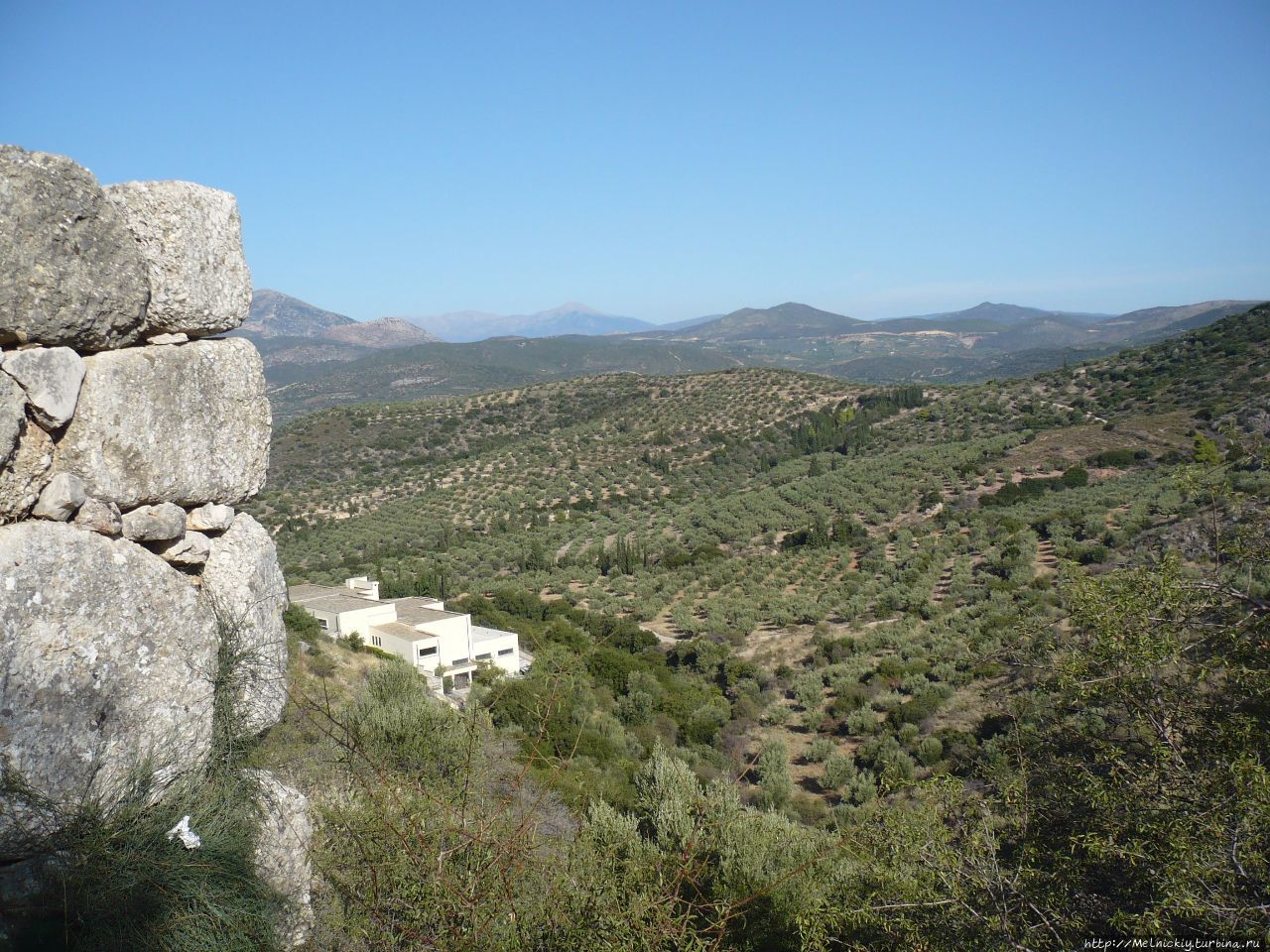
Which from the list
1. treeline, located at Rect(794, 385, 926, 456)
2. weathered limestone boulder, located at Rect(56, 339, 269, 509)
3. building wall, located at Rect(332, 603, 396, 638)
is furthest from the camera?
treeline, located at Rect(794, 385, 926, 456)

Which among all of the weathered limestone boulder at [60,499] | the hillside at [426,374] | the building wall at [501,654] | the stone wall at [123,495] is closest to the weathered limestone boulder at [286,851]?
the stone wall at [123,495]

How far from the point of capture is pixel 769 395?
6169cm

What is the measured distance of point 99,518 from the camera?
3.91 metres

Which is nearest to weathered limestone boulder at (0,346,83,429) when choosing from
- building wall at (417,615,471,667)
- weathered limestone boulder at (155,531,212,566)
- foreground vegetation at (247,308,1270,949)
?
weathered limestone boulder at (155,531,212,566)

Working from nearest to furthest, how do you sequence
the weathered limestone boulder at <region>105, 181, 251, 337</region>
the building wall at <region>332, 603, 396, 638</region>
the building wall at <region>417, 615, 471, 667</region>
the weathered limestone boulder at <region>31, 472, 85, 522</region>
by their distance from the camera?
the weathered limestone boulder at <region>31, 472, 85, 522</region>
the weathered limestone boulder at <region>105, 181, 251, 337</region>
the building wall at <region>417, 615, 471, 667</region>
the building wall at <region>332, 603, 396, 638</region>

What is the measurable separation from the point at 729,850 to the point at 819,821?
675cm

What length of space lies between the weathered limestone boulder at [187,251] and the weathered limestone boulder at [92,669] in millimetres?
1397

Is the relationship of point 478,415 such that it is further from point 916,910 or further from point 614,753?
point 916,910

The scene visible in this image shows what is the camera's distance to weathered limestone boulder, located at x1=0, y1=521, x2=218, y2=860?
3455mm

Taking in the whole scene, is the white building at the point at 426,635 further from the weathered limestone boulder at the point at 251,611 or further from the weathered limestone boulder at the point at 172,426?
the weathered limestone boulder at the point at 172,426

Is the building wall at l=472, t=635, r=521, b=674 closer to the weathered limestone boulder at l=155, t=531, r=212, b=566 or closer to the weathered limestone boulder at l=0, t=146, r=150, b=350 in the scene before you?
the weathered limestone boulder at l=155, t=531, r=212, b=566

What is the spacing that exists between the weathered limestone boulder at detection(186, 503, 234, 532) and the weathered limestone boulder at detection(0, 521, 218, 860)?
44 cm

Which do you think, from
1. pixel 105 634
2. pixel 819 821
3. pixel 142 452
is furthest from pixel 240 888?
pixel 819 821

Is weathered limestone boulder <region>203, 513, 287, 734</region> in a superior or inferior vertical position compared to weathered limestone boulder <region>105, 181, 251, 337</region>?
inferior
